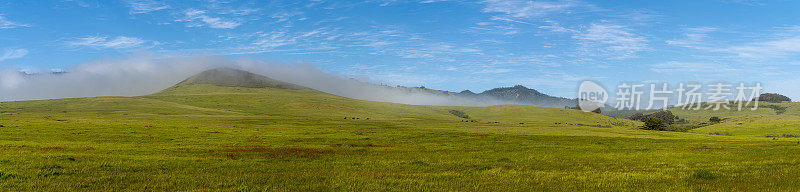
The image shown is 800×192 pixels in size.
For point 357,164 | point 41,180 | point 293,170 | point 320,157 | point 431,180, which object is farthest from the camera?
point 320,157

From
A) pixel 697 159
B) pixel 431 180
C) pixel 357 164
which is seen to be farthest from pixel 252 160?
pixel 697 159

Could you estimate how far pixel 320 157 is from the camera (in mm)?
31328

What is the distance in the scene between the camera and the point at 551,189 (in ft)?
63.9

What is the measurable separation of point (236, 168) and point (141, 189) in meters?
6.63

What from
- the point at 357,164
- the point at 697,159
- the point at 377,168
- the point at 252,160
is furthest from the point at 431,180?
the point at 697,159

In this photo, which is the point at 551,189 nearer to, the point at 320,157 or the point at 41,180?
the point at 320,157

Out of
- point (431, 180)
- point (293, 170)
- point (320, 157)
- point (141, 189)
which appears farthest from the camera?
point (320, 157)

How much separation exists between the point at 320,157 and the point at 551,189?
17068 millimetres

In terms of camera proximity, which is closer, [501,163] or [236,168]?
[236,168]

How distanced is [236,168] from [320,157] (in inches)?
286

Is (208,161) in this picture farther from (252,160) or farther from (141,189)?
(141,189)

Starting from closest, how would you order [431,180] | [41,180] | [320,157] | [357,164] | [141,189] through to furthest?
[141,189]
[41,180]
[431,180]
[357,164]
[320,157]

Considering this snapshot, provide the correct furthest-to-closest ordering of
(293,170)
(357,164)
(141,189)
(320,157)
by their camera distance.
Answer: (320,157)
(357,164)
(293,170)
(141,189)

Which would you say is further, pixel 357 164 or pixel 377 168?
pixel 357 164
